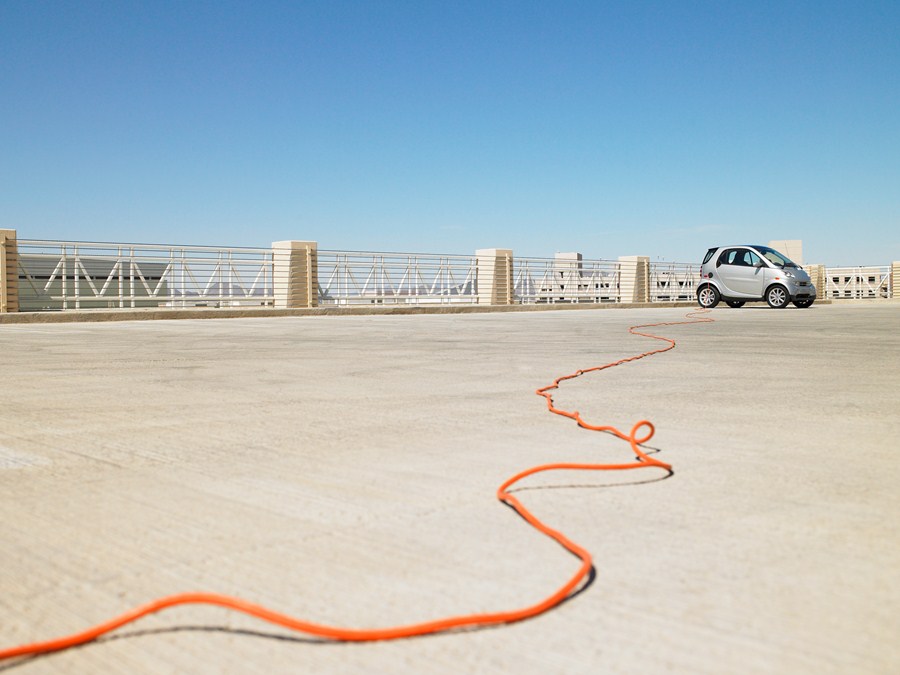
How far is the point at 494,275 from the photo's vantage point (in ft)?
91.0

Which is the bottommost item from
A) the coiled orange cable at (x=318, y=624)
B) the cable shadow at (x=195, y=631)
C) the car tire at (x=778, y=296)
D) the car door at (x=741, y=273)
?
the cable shadow at (x=195, y=631)

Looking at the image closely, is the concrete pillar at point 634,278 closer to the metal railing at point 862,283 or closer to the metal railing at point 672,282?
the metal railing at point 672,282

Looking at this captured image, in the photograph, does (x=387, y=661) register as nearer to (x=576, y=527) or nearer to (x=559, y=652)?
(x=559, y=652)

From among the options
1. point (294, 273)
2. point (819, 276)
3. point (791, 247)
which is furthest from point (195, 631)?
point (791, 247)

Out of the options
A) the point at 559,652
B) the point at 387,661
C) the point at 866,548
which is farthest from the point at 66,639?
the point at 866,548

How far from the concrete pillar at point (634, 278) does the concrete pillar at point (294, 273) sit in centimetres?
1370

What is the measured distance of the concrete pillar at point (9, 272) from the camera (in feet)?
56.3

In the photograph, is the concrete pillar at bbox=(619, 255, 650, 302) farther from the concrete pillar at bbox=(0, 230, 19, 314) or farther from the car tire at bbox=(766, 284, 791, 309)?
the concrete pillar at bbox=(0, 230, 19, 314)

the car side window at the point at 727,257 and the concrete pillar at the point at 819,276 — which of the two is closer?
the car side window at the point at 727,257

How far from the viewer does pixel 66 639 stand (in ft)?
5.52

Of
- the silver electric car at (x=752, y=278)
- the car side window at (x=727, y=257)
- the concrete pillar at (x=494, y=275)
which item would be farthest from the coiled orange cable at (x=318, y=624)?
the concrete pillar at (x=494, y=275)

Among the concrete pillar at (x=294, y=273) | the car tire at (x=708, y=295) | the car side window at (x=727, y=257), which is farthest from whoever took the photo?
the concrete pillar at (x=294, y=273)

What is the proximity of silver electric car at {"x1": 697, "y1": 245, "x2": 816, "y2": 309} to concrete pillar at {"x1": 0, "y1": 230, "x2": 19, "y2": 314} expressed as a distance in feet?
53.9

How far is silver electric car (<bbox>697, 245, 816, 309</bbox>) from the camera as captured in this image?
21547 millimetres
